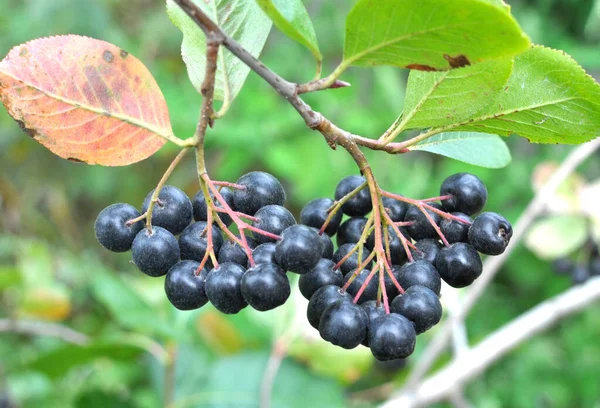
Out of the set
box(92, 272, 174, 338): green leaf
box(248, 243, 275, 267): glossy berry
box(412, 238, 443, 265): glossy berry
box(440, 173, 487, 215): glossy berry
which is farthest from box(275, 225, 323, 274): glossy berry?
box(92, 272, 174, 338): green leaf

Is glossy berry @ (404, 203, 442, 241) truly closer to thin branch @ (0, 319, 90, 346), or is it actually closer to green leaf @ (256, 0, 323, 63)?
green leaf @ (256, 0, 323, 63)

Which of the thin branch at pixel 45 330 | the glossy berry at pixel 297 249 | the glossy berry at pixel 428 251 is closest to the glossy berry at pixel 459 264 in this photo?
the glossy berry at pixel 428 251

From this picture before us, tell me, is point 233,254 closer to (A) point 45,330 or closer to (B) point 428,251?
(B) point 428,251

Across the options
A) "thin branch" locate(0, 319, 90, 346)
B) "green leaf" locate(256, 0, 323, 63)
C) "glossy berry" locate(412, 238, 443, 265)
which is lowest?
"thin branch" locate(0, 319, 90, 346)

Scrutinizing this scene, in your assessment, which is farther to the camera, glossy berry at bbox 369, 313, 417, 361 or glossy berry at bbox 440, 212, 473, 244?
glossy berry at bbox 440, 212, 473, 244

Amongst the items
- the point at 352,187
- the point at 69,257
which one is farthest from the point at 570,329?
the point at 69,257

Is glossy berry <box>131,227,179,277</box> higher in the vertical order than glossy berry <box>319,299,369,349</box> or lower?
higher
